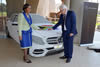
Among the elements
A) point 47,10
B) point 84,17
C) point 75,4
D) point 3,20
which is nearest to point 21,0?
point 3,20

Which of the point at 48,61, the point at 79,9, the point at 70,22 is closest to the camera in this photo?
the point at 70,22

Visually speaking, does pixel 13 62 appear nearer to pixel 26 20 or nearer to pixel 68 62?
pixel 26 20

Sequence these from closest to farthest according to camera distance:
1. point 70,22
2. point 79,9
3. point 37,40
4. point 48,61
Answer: point 70,22, point 37,40, point 48,61, point 79,9

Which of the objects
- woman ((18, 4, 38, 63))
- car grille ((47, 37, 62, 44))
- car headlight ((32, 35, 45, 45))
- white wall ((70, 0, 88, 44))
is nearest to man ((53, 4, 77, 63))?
car grille ((47, 37, 62, 44))

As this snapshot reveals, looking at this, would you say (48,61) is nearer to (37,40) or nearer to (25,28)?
(37,40)

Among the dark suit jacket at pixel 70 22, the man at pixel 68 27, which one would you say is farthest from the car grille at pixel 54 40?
the dark suit jacket at pixel 70 22

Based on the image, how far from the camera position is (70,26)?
3922 millimetres

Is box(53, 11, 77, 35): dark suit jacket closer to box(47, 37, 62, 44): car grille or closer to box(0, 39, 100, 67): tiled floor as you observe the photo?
box(47, 37, 62, 44): car grille

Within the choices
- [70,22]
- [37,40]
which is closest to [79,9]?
[70,22]

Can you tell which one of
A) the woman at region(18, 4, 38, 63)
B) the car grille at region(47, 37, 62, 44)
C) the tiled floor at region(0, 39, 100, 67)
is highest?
the woman at region(18, 4, 38, 63)

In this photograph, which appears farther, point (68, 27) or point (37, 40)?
point (37, 40)

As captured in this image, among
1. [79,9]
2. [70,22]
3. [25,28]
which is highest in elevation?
[79,9]

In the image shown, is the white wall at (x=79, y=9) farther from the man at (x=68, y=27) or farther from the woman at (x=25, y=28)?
the woman at (x=25, y=28)

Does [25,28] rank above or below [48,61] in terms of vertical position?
above
